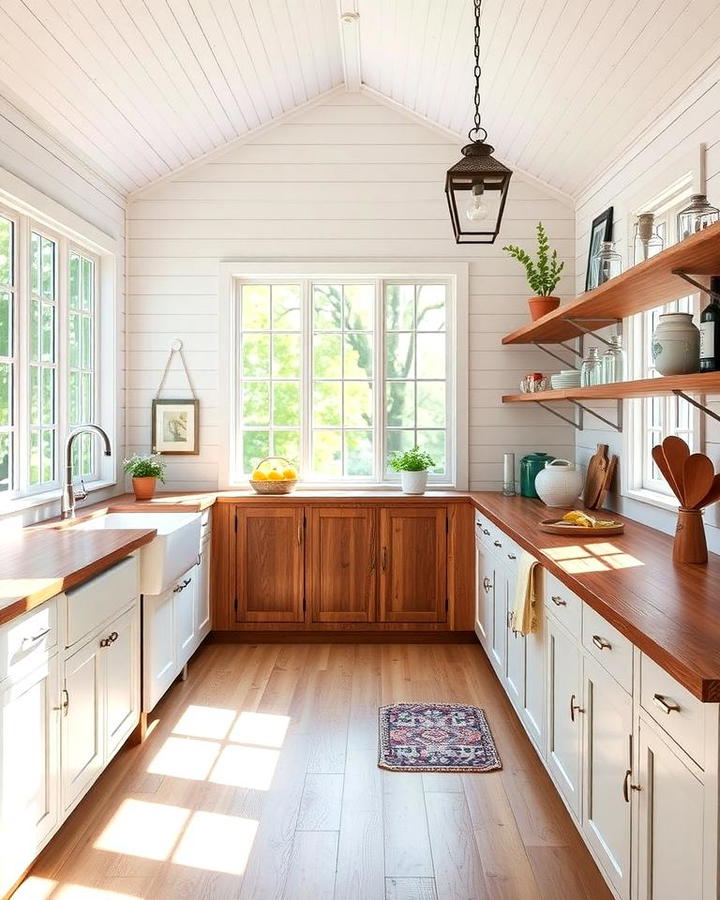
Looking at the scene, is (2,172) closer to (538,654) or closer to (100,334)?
(100,334)

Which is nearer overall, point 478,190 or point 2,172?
point 478,190

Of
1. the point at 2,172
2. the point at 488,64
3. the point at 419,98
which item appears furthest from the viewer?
the point at 419,98

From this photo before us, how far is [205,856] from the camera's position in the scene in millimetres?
2350

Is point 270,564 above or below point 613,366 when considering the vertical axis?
below

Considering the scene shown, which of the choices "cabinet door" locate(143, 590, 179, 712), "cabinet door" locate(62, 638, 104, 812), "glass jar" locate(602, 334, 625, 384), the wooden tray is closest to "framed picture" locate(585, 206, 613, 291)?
"glass jar" locate(602, 334, 625, 384)

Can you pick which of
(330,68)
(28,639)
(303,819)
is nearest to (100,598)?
(28,639)

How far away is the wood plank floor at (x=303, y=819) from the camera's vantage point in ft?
7.24

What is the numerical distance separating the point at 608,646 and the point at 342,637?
279cm

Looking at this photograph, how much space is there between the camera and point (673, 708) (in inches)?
62.6

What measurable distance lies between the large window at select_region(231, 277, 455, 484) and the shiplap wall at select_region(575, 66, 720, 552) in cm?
96

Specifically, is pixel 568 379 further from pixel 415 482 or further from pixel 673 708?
pixel 673 708

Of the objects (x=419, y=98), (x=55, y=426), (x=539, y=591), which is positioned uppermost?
(x=419, y=98)

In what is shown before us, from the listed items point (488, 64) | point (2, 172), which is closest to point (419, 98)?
point (488, 64)

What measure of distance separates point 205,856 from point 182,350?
10.6 ft
